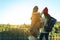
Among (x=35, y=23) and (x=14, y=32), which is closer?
(x=35, y=23)

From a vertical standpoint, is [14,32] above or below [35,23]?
below

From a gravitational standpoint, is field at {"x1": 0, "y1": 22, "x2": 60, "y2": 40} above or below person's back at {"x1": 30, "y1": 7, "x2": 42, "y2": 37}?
below

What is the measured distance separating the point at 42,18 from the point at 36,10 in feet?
0.60

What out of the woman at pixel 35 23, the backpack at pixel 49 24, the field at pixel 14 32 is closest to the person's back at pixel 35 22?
the woman at pixel 35 23

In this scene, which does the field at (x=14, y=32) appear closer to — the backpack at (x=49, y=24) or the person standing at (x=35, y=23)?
the person standing at (x=35, y=23)

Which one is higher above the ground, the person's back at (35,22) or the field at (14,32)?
the person's back at (35,22)

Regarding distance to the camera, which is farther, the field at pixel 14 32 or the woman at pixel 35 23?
the field at pixel 14 32

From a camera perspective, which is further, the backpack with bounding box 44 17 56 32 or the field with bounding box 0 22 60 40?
the field with bounding box 0 22 60 40

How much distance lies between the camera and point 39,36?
3947 mm

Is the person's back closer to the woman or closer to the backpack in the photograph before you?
the woman

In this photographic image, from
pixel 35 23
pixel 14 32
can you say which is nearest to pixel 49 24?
pixel 35 23

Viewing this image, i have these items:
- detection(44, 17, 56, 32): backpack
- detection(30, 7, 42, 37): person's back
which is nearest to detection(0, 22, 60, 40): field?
detection(30, 7, 42, 37): person's back

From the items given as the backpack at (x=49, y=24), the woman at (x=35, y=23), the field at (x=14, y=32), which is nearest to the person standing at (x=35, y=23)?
the woman at (x=35, y=23)

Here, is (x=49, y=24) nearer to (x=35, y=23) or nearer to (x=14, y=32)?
(x=35, y=23)
